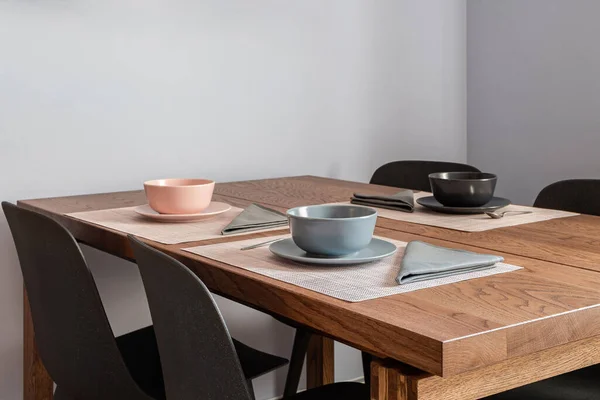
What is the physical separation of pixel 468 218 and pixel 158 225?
0.66 meters

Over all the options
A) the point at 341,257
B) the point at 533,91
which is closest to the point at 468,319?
the point at 341,257

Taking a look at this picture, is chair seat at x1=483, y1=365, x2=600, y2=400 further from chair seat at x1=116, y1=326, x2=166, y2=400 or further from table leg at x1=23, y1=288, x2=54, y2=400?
table leg at x1=23, y1=288, x2=54, y2=400

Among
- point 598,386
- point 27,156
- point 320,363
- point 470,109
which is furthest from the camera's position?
point 470,109

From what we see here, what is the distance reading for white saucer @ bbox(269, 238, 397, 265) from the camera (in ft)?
4.28

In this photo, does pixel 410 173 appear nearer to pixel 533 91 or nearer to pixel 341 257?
pixel 533 91

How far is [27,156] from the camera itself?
2.35m

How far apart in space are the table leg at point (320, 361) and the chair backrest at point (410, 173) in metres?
0.54

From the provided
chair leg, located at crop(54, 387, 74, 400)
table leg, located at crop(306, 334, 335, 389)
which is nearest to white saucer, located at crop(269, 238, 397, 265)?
chair leg, located at crop(54, 387, 74, 400)

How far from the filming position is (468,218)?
1.79m

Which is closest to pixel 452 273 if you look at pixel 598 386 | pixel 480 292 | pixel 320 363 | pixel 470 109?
pixel 480 292

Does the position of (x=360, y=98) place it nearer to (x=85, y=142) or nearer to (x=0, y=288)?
(x=85, y=142)

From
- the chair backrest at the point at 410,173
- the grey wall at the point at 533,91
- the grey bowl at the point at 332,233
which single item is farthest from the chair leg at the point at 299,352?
the grey bowl at the point at 332,233

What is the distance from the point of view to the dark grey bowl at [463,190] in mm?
1791

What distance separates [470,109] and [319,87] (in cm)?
74
